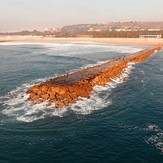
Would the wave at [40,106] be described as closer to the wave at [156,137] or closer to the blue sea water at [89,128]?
the blue sea water at [89,128]

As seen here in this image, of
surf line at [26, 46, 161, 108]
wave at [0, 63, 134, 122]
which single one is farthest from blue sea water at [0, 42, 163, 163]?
surf line at [26, 46, 161, 108]

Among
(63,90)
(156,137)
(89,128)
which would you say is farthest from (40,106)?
(156,137)

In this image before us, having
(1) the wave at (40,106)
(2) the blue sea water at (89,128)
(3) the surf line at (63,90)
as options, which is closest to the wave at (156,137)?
(2) the blue sea water at (89,128)

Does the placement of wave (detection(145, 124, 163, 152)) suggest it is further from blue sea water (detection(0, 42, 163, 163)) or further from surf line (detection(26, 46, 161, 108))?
surf line (detection(26, 46, 161, 108))

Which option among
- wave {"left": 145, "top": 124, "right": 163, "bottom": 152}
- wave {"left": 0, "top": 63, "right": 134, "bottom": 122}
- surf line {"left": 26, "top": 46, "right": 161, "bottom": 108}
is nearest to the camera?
wave {"left": 145, "top": 124, "right": 163, "bottom": 152}

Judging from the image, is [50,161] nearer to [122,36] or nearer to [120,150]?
[120,150]

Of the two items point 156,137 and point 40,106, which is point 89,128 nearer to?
point 156,137
